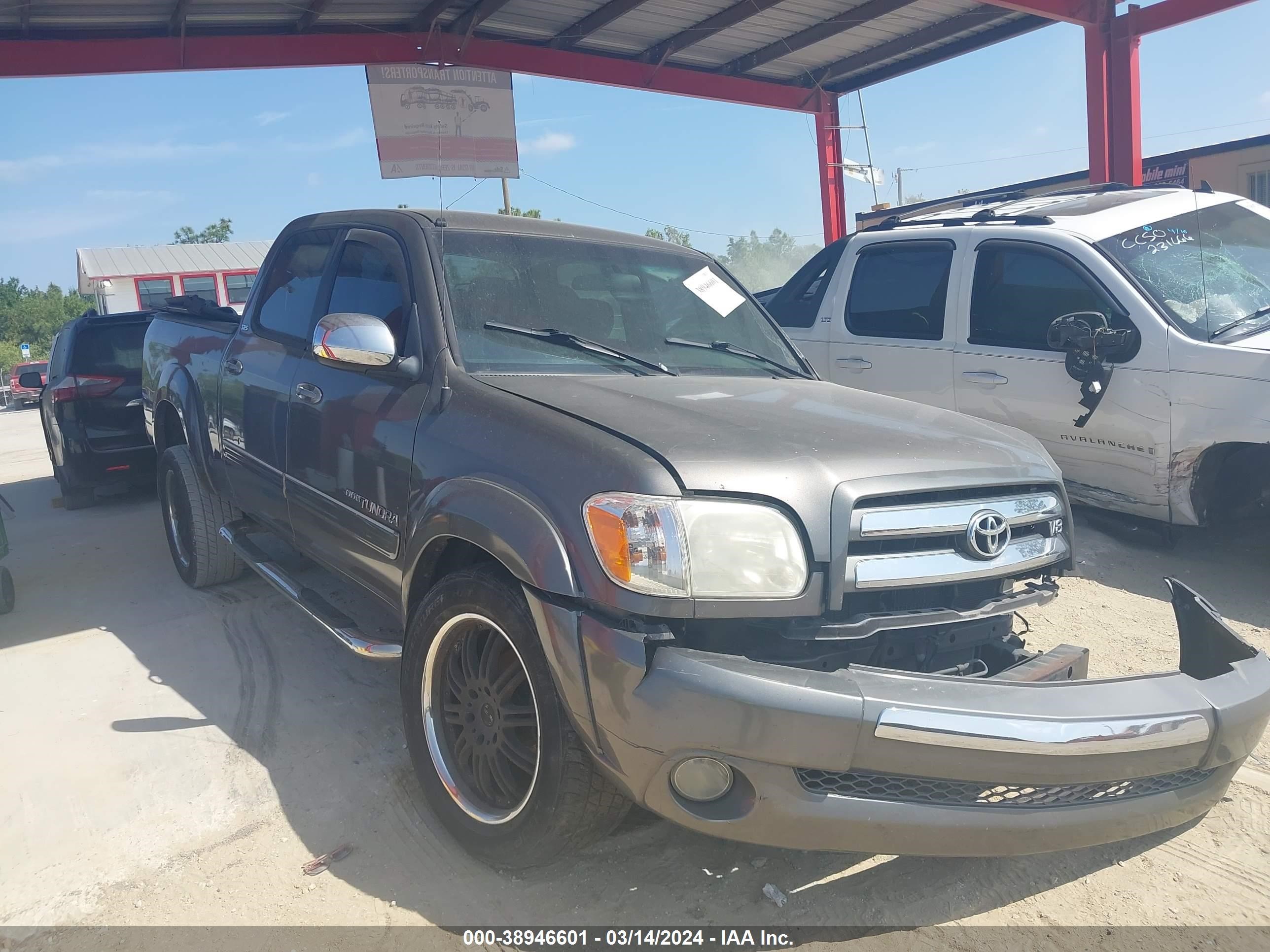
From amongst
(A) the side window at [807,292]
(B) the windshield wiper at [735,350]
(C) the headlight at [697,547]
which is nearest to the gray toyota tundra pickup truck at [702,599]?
(C) the headlight at [697,547]

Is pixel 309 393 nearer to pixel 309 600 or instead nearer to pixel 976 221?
pixel 309 600

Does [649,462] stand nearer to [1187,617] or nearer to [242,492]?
[1187,617]

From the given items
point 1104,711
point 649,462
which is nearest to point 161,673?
point 649,462

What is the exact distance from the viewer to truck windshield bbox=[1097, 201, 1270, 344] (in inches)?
191

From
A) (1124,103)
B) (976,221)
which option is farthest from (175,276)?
(976,221)

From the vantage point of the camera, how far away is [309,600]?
3.74 metres

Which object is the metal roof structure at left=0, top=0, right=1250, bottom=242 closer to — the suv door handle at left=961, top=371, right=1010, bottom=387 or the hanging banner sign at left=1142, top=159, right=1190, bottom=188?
the hanging banner sign at left=1142, top=159, right=1190, bottom=188

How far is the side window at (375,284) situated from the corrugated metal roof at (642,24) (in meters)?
8.14

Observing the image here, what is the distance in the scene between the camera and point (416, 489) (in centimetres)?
296

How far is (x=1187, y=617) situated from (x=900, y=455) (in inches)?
38.0

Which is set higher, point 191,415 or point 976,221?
point 976,221

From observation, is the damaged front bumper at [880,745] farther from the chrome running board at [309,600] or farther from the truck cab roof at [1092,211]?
the truck cab roof at [1092,211]

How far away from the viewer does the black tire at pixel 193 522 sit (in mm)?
5168

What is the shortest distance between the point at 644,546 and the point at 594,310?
1.48m
